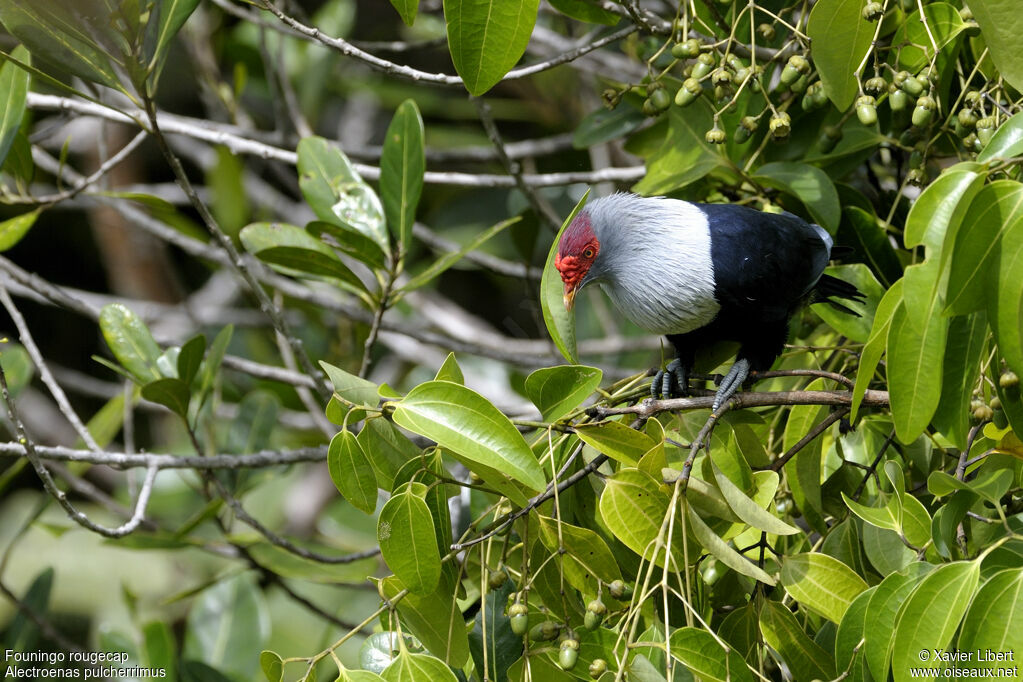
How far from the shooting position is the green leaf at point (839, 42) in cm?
179

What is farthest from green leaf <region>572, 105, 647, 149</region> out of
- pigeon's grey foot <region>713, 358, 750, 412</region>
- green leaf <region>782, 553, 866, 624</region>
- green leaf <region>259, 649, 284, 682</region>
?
green leaf <region>259, 649, 284, 682</region>

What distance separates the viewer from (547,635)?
1604 millimetres

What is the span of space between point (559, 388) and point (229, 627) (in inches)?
82.3

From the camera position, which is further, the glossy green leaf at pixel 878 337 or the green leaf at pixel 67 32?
the green leaf at pixel 67 32

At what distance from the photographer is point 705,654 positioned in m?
1.40

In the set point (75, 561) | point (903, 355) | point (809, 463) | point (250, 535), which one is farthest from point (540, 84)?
point (75, 561)

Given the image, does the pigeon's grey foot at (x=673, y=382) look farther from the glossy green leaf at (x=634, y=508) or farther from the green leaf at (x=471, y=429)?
the green leaf at (x=471, y=429)

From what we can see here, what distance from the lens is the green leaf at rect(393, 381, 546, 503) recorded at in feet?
4.80

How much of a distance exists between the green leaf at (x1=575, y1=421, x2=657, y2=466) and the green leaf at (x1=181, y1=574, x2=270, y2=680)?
1964 mm

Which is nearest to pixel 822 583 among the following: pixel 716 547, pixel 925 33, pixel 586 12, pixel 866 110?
pixel 716 547

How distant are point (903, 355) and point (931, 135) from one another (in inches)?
38.6

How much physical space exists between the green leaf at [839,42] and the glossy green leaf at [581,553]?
1043 mm

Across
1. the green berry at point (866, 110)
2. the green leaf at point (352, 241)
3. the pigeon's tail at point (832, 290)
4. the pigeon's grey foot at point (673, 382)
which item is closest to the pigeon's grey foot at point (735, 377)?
the pigeon's grey foot at point (673, 382)

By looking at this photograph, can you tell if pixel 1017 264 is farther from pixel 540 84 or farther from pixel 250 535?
pixel 540 84
